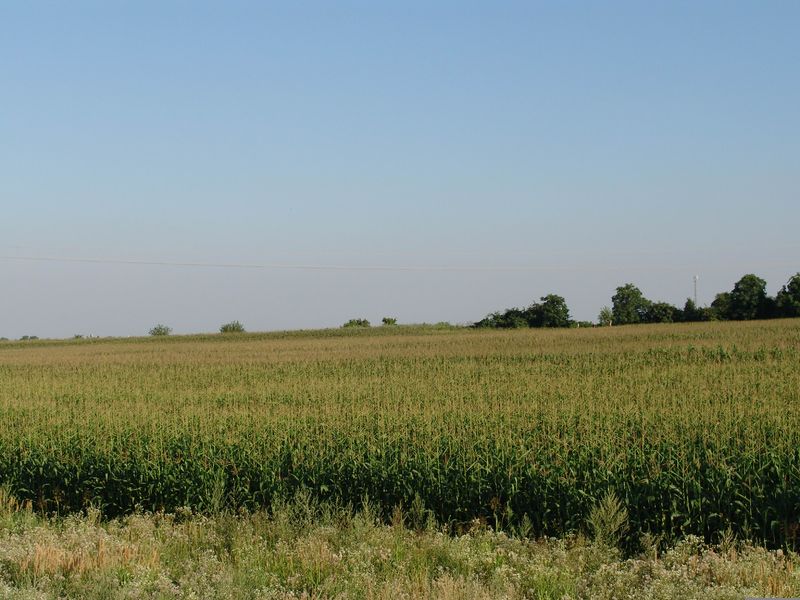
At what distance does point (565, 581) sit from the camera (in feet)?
28.1

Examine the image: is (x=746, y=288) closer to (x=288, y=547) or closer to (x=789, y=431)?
(x=789, y=431)

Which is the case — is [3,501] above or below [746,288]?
below

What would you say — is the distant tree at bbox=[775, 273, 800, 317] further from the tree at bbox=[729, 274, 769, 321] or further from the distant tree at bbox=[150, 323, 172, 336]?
the distant tree at bbox=[150, 323, 172, 336]

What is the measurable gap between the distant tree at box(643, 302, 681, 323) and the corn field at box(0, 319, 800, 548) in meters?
54.6

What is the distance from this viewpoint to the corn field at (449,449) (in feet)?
35.5

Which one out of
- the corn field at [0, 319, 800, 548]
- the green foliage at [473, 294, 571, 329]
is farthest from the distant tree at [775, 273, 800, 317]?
the corn field at [0, 319, 800, 548]

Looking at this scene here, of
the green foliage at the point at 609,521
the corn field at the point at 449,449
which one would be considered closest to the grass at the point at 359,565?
the green foliage at the point at 609,521

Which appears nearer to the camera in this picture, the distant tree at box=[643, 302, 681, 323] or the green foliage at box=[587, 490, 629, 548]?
the green foliage at box=[587, 490, 629, 548]

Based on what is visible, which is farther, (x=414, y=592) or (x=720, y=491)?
(x=720, y=491)

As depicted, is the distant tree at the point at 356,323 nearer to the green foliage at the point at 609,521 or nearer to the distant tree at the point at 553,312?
the distant tree at the point at 553,312

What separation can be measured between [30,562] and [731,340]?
1413 inches

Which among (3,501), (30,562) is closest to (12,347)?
(3,501)

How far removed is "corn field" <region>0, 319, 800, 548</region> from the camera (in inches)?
426

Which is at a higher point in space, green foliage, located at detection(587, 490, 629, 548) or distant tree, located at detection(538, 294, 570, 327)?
distant tree, located at detection(538, 294, 570, 327)
